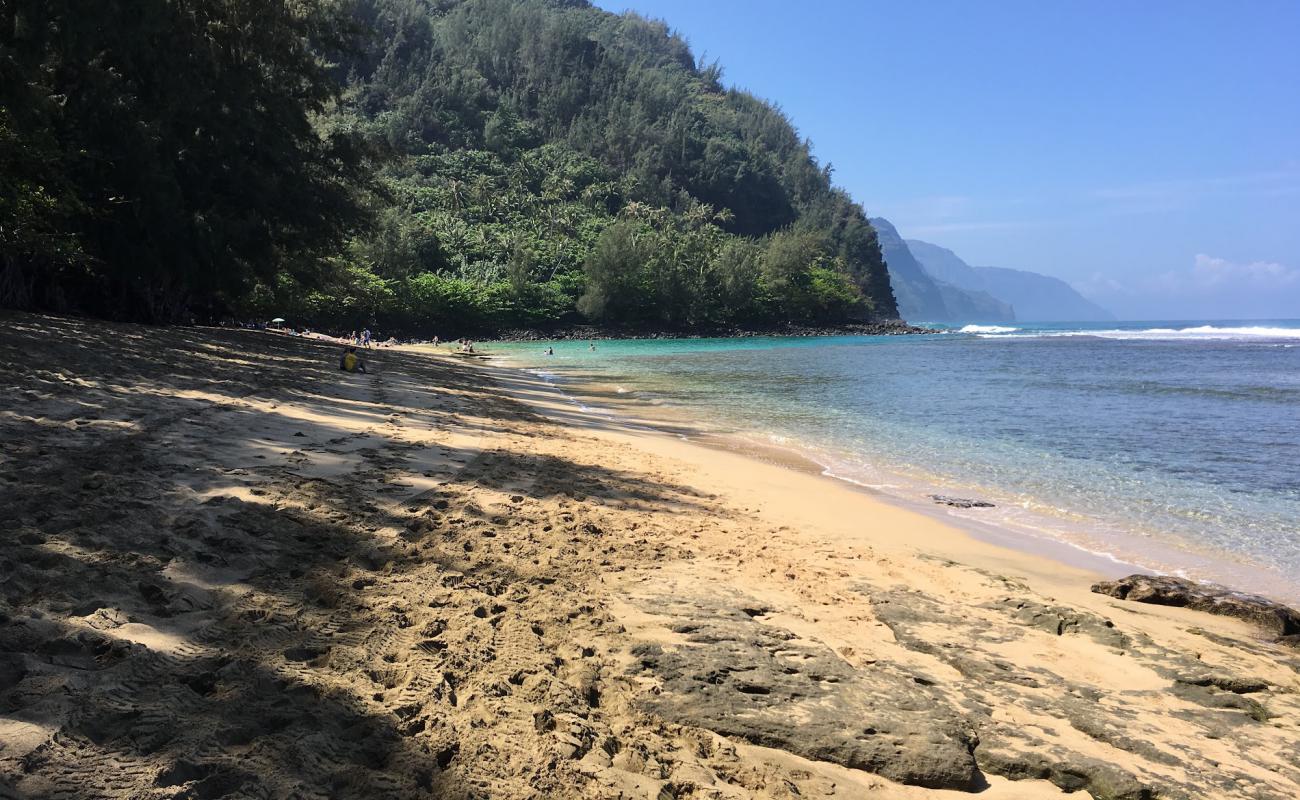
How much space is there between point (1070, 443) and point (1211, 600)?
9.36 meters

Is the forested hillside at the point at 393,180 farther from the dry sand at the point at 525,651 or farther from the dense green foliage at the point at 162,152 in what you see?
the dry sand at the point at 525,651

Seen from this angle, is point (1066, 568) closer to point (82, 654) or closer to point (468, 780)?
point (468, 780)

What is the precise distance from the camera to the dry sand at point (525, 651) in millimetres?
2566

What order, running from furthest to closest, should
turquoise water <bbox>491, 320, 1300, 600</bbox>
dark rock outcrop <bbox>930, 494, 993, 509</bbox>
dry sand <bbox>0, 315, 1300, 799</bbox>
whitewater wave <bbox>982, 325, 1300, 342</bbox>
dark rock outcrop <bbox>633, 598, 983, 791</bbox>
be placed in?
whitewater wave <bbox>982, 325, 1300, 342</bbox>
dark rock outcrop <bbox>930, 494, 993, 509</bbox>
turquoise water <bbox>491, 320, 1300, 600</bbox>
dark rock outcrop <bbox>633, 598, 983, 791</bbox>
dry sand <bbox>0, 315, 1300, 799</bbox>

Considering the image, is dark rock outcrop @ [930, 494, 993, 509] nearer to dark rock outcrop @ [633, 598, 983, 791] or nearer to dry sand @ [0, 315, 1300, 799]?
dry sand @ [0, 315, 1300, 799]

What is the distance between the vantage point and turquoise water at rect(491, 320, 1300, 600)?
8203mm

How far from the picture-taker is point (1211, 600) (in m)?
5.72

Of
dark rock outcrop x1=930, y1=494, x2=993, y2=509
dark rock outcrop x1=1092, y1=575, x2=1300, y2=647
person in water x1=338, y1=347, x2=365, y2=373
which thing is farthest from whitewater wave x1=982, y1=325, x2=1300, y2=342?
dark rock outcrop x1=1092, y1=575, x2=1300, y2=647

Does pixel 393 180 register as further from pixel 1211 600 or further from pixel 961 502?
pixel 1211 600

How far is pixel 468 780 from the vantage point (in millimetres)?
2551

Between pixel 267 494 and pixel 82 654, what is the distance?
8.99ft

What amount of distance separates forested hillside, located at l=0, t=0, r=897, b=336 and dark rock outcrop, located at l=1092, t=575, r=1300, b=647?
19038 millimetres

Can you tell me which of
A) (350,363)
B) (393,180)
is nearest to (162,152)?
(350,363)

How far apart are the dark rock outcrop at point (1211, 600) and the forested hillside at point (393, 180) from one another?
1904cm
